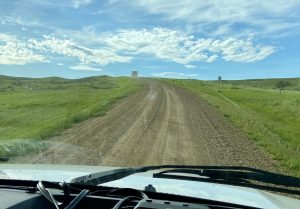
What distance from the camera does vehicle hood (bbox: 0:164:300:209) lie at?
291cm

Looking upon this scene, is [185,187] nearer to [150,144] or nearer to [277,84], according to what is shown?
[150,144]

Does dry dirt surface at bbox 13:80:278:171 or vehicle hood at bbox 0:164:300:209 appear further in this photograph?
dry dirt surface at bbox 13:80:278:171

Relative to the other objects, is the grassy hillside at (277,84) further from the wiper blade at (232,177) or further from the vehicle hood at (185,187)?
the vehicle hood at (185,187)

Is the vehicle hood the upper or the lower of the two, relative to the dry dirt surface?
upper

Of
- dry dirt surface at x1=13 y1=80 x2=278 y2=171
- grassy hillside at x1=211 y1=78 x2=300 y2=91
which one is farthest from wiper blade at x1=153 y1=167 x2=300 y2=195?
grassy hillside at x1=211 y1=78 x2=300 y2=91

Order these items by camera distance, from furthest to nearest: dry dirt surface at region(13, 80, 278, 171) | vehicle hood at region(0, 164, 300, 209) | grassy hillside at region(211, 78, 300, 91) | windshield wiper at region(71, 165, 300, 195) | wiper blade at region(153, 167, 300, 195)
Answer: grassy hillside at region(211, 78, 300, 91) < dry dirt surface at region(13, 80, 278, 171) < wiper blade at region(153, 167, 300, 195) < windshield wiper at region(71, 165, 300, 195) < vehicle hood at region(0, 164, 300, 209)

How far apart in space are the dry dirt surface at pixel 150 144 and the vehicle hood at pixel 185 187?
6.56 meters

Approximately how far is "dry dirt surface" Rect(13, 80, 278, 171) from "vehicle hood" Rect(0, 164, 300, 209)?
656 cm

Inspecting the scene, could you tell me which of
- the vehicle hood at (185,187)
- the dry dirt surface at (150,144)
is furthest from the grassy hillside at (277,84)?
the vehicle hood at (185,187)

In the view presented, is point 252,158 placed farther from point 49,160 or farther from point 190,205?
point 190,205

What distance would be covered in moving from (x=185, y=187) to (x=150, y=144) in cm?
994

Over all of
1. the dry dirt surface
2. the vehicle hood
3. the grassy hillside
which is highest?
the grassy hillside

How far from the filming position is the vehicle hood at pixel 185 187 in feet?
9.53

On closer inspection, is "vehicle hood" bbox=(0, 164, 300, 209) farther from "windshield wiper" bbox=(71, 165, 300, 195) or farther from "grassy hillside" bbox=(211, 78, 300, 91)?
"grassy hillside" bbox=(211, 78, 300, 91)
